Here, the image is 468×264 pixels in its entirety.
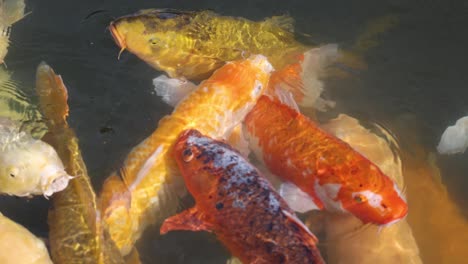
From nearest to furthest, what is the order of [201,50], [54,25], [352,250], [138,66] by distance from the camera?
1. [352,250]
2. [201,50]
3. [138,66]
4. [54,25]

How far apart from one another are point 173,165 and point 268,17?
1.87 m

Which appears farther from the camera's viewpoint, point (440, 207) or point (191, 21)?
point (191, 21)

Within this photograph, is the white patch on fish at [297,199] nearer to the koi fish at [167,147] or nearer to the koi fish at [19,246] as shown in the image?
the koi fish at [167,147]

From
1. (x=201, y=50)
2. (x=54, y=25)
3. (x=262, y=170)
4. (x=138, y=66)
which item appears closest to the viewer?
(x=262, y=170)

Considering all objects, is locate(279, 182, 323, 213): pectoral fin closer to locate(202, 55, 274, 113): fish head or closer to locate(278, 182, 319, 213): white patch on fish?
locate(278, 182, 319, 213): white patch on fish

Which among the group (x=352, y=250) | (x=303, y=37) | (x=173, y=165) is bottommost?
(x=352, y=250)

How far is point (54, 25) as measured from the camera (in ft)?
14.6

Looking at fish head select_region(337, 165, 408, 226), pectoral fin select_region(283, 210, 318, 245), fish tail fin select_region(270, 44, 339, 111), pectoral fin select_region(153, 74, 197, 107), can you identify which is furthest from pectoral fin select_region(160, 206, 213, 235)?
fish tail fin select_region(270, 44, 339, 111)

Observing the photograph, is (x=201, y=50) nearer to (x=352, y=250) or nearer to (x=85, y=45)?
(x=85, y=45)

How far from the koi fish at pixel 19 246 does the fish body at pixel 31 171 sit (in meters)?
0.21

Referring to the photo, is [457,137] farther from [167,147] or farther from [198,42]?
[167,147]

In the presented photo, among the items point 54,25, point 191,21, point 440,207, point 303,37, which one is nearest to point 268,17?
point 303,37

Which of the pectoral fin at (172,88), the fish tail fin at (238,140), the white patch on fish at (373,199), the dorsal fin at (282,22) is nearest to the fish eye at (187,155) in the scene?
the fish tail fin at (238,140)

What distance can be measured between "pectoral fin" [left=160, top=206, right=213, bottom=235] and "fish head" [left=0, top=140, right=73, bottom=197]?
2.10 feet
